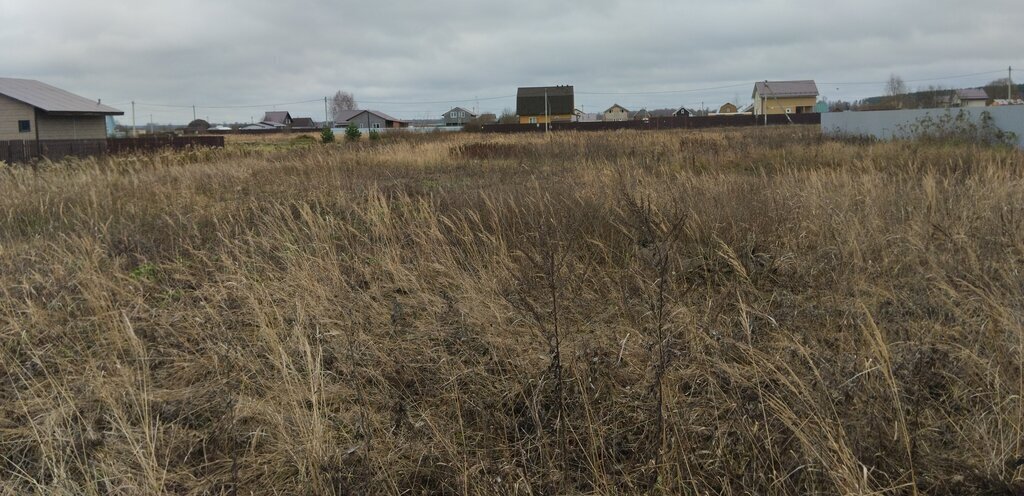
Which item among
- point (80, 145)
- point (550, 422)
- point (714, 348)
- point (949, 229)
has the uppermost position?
point (80, 145)

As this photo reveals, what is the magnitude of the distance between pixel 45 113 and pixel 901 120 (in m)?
37.9

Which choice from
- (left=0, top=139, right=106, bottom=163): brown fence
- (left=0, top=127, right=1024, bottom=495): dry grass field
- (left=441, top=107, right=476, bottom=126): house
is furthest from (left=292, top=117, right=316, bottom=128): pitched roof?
(left=0, top=127, right=1024, bottom=495): dry grass field

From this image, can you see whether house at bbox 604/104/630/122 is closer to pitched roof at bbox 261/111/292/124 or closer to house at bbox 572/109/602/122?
house at bbox 572/109/602/122

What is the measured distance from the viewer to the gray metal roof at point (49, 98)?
1228 inches

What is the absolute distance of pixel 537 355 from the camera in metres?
2.93

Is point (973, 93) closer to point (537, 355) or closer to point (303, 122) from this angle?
point (537, 355)

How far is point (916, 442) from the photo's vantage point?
7.04 feet

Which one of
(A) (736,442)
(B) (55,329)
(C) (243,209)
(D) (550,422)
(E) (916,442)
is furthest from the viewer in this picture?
(C) (243,209)

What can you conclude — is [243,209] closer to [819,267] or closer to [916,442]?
[819,267]

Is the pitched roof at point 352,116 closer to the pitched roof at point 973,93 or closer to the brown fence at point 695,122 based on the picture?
the brown fence at point 695,122

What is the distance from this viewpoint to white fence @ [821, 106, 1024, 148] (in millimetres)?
14039

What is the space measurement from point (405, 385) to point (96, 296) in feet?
7.59

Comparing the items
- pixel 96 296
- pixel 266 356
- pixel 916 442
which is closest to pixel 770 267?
pixel 916 442

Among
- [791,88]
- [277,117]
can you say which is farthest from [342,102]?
[791,88]
